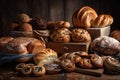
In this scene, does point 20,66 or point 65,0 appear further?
point 65,0

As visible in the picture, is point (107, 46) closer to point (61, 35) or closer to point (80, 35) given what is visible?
point (80, 35)

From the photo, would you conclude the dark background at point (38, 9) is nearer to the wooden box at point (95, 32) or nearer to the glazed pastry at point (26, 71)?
the wooden box at point (95, 32)

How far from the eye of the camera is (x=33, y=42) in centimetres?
167

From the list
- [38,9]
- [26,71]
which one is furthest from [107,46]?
[38,9]

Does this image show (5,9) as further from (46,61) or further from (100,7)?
(46,61)

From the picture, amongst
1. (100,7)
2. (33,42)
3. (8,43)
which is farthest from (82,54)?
(100,7)

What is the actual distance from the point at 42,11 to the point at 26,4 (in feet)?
0.63

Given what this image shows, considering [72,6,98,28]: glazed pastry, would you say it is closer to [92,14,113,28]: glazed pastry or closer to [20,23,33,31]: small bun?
[92,14,113,28]: glazed pastry

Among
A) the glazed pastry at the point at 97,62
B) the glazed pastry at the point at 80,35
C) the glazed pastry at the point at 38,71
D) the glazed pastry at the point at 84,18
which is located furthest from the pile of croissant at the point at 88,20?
the glazed pastry at the point at 38,71

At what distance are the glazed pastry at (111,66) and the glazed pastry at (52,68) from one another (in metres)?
0.25

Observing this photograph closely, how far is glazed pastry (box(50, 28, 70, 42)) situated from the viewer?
1.74 m

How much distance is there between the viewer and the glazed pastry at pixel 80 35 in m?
1.73

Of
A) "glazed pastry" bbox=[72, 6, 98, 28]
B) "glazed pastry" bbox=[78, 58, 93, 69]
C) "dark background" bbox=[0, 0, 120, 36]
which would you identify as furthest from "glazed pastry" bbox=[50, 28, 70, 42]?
"dark background" bbox=[0, 0, 120, 36]

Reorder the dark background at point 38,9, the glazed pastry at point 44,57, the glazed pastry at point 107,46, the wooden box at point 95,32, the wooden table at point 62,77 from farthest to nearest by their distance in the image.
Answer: the dark background at point 38,9 < the wooden box at point 95,32 < the glazed pastry at point 107,46 < the glazed pastry at point 44,57 < the wooden table at point 62,77
